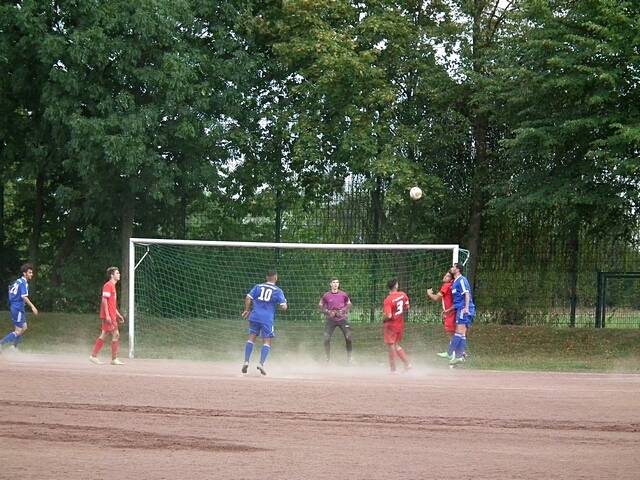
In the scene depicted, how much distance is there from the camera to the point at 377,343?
2791 centimetres

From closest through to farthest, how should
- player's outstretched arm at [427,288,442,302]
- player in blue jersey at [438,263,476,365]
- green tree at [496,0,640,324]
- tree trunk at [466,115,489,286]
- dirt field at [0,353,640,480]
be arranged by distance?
dirt field at [0,353,640,480]
player in blue jersey at [438,263,476,365]
player's outstretched arm at [427,288,442,302]
green tree at [496,0,640,324]
tree trunk at [466,115,489,286]

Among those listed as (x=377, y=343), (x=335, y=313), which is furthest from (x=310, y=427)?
(x=377, y=343)

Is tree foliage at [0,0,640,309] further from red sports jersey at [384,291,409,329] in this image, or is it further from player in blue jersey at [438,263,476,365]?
red sports jersey at [384,291,409,329]

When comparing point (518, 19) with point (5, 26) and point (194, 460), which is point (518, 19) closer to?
point (5, 26)

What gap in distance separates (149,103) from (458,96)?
831 cm

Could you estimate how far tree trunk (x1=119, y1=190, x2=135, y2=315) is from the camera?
1182 inches

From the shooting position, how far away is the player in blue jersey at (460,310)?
71.7ft

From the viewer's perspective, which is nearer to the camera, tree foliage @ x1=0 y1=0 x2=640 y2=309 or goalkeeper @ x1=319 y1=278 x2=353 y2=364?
goalkeeper @ x1=319 y1=278 x2=353 y2=364

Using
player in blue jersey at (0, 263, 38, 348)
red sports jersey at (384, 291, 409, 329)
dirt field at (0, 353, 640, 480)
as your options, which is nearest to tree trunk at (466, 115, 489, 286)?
red sports jersey at (384, 291, 409, 329)

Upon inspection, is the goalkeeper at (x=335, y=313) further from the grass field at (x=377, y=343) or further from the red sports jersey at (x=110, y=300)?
the red sports jersey at (x=110, y=300)

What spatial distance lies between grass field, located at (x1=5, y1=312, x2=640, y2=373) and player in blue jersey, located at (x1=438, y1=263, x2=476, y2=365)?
9.91ft

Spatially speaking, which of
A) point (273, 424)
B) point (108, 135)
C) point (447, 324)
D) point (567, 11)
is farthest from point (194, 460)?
point (567, 11)

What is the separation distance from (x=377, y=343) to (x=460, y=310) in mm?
6239

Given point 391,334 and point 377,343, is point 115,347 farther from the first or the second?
point 377,343
